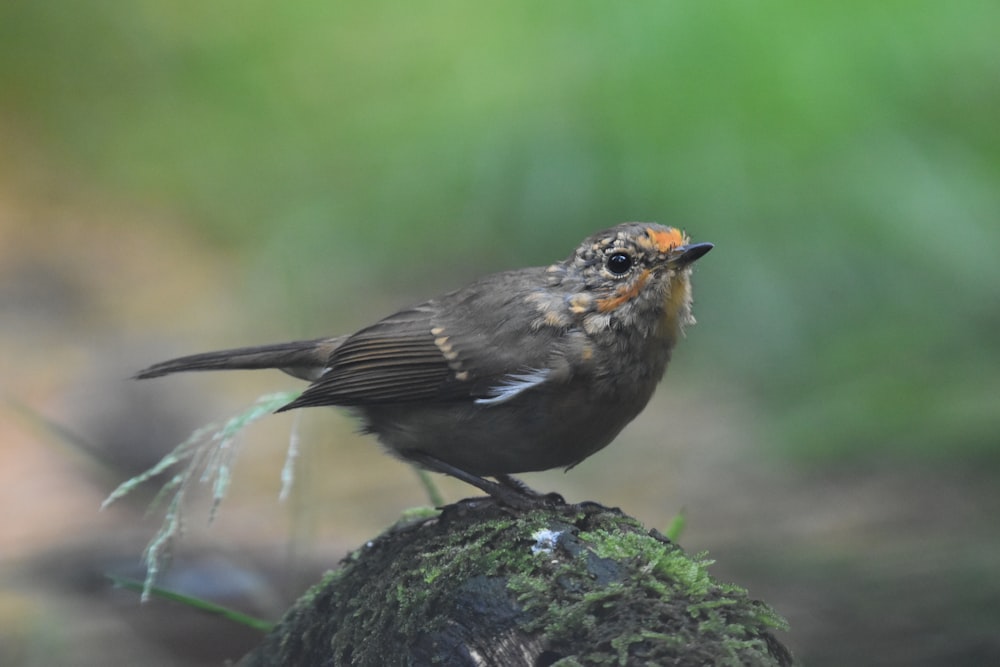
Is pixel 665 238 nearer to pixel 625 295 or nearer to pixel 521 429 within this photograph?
pixel 625 295

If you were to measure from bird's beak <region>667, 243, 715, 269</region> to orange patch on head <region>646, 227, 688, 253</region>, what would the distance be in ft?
0.06

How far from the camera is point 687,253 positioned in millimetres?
3943

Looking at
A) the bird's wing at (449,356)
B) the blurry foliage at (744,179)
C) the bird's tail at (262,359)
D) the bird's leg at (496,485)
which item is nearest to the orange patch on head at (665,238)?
the bird's wing at (449,356)

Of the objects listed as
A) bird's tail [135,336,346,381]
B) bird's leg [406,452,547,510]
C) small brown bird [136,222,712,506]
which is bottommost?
bird's leg [406,452,547,510]

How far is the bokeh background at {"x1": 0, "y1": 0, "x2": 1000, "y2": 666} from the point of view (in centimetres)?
545

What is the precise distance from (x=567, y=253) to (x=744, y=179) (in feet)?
3.57

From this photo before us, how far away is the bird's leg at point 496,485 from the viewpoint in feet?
12.1

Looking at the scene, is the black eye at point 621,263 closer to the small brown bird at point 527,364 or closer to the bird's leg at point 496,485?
the small brown bird at point 527,364

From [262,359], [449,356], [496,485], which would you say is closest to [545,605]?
[496,485]

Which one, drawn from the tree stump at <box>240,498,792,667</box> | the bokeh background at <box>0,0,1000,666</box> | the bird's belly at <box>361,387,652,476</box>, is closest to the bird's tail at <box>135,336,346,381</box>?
the bokeh background at <box>0,0,1000,666</box>

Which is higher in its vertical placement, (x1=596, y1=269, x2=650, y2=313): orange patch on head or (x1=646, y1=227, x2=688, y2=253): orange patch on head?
(x1=646, y1=227, x2=688, y2=253): orange patch on head

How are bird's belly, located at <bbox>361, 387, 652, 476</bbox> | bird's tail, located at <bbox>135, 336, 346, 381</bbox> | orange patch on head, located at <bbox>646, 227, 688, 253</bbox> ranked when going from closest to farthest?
bird's belly, located at <bbox>361, 387, 652, 476</bbox> → orange patch on head, located at <bbox>646, 227, 688, 253</bbox> → bird's tail, located at <bbox>135, 336, 346, 381</bbox>

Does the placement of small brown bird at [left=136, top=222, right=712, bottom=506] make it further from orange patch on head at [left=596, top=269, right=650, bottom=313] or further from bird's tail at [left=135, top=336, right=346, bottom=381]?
bird's tail at [left=135, top=336, right=346, bottom=381]

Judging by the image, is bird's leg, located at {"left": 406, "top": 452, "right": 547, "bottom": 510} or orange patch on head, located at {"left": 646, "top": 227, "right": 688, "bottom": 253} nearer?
bird's leg, located at {"left": 406, "top": 452, "right": 547, "bottom": 510}
